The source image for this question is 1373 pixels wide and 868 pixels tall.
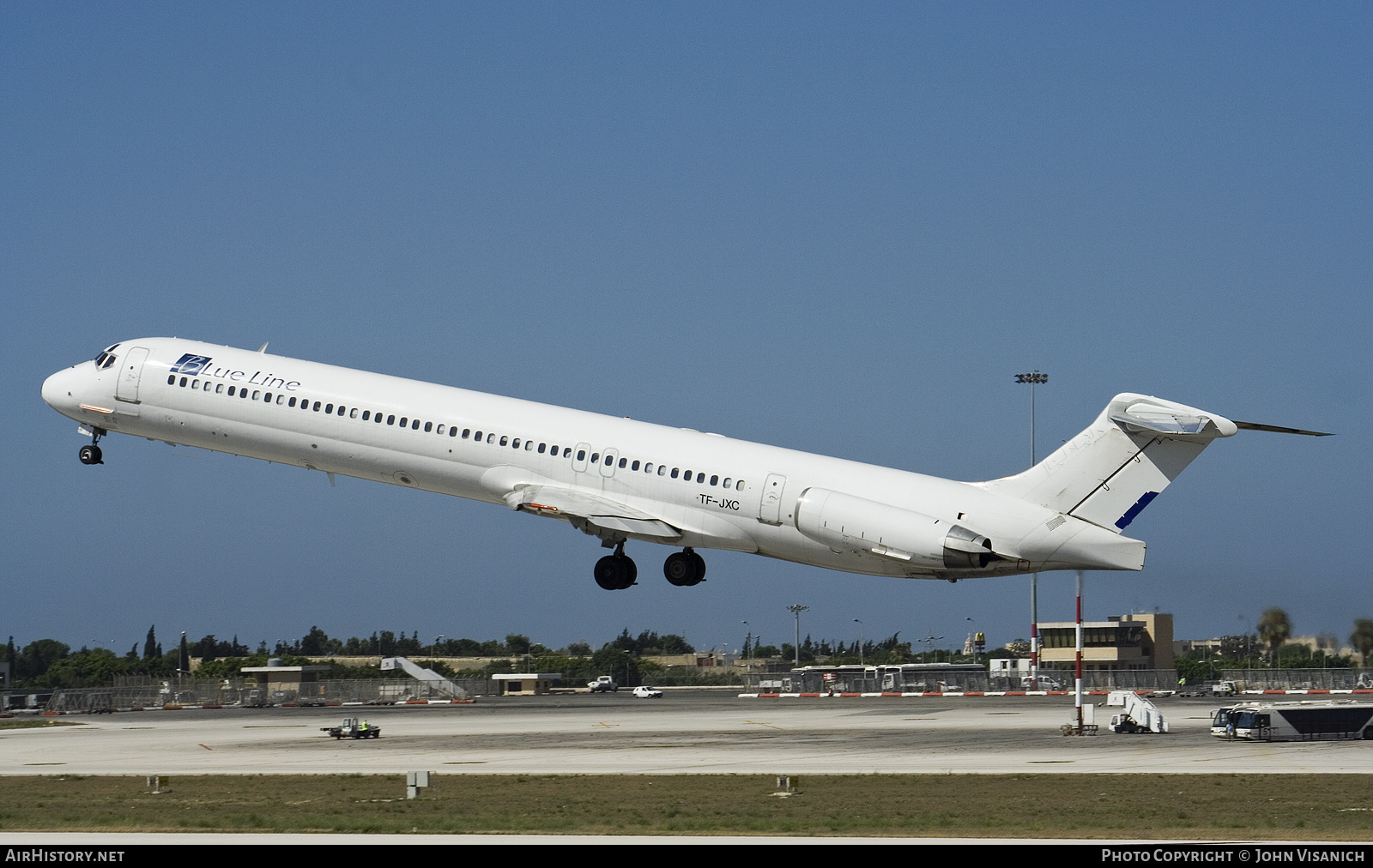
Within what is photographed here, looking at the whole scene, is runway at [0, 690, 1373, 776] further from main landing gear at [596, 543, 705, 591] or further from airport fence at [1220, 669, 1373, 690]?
airport fence at [1220, 669, 1373, 690]

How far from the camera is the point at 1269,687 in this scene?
235 ft

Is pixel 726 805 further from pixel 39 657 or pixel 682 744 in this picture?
pixel 39 657

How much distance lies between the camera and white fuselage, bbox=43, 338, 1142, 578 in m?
35.8

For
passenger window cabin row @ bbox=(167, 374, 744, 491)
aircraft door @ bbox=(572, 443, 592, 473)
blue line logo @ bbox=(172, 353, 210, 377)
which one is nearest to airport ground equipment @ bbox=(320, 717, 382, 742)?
passenger window cabin row @ bbox=(167, 374, 744, 491)

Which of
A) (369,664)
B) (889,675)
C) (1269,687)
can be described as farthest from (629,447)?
(369,664)

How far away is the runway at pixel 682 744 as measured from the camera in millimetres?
36344

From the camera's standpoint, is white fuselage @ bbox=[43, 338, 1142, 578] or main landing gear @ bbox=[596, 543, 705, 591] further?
main landing gear @ bbox=[596, 543, 705, 591]

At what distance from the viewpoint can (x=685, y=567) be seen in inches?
1620

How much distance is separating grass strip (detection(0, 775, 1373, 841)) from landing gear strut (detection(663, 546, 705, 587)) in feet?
26.6

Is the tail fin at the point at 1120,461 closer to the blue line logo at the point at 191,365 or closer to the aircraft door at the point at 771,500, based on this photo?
the aircraft door at the point at 771,500

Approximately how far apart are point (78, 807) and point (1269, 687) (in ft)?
185

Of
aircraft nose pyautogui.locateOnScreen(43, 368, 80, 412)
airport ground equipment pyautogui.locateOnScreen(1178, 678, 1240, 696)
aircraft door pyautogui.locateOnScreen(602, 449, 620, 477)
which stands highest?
aircraft nose pyautogui.locateOnScreen(43, 368, 80, 412)

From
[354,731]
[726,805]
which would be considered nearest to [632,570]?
[354,731]
